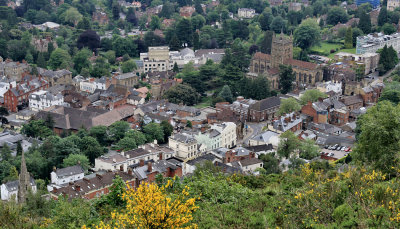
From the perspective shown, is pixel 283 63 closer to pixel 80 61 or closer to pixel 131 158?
pixel 80 61

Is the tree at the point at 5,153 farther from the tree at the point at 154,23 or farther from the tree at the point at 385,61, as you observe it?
the tree at the point at 154,23

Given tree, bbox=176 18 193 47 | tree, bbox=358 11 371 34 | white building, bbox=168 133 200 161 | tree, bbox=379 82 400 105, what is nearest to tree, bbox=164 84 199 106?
white building, bbox=168 133 200 161

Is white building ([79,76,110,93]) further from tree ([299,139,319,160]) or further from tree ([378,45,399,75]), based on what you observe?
tree ([378,45,399,75])

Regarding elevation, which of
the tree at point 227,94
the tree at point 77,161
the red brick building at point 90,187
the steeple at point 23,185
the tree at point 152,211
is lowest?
the tree at point 227,94

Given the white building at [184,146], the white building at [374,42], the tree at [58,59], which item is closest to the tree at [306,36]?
the white building at [374,42]

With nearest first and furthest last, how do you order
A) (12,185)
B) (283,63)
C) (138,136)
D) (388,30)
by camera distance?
(12,185) → (138,136) → (283,63) → (388,30)

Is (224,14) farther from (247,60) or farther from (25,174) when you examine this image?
(25,174)

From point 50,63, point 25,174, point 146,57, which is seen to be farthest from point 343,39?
point 25,174

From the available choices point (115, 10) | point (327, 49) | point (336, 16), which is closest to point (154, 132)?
point (327, 49)
